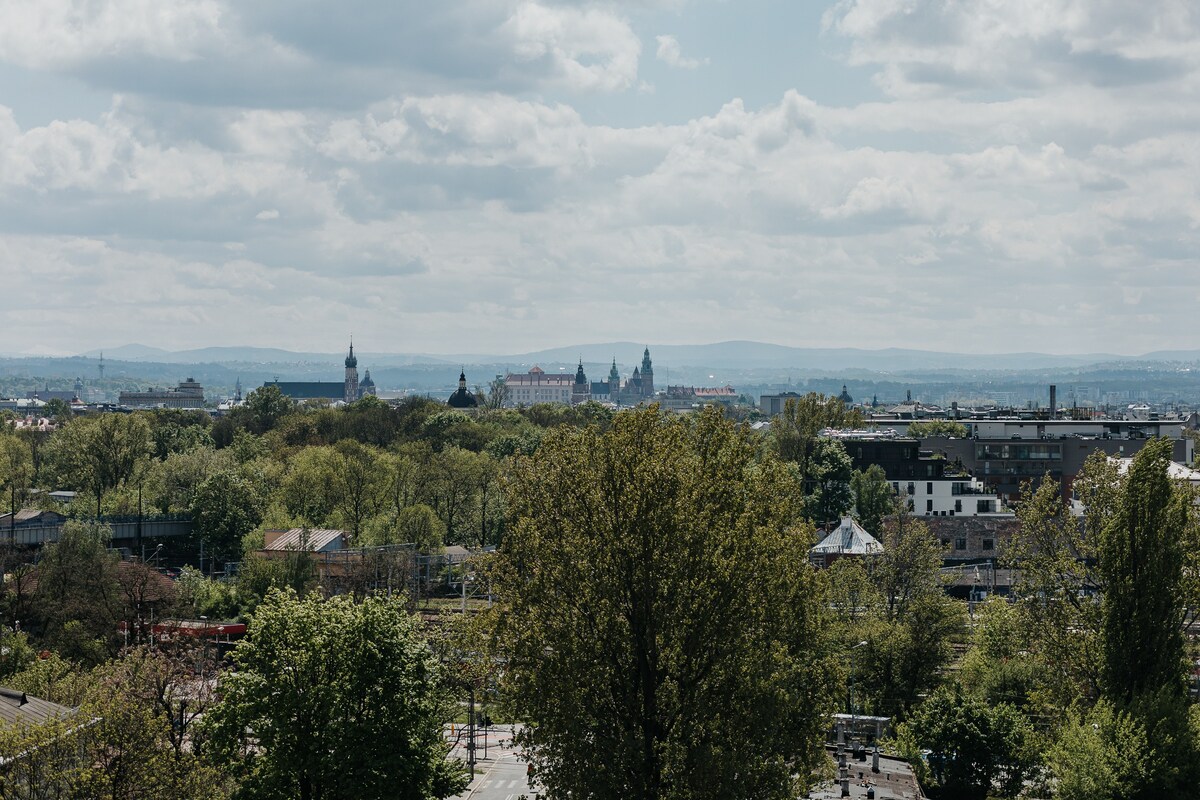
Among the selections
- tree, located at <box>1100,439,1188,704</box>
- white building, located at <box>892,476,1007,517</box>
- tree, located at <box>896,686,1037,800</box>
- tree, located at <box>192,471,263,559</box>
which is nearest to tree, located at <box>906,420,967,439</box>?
white building, located at <box>892,476,1007,517</box>

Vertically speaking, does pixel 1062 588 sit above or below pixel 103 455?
above

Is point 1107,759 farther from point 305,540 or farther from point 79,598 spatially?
point 305,540

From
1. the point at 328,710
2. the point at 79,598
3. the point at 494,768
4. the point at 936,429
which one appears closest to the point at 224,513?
the point at 79,598

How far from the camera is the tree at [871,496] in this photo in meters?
109

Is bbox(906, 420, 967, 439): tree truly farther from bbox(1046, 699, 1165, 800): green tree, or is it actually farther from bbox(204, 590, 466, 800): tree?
bbox(204, 590, 466, 800): tree

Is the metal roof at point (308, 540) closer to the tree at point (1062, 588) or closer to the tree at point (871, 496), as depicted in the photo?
the tree at point (871, 496)

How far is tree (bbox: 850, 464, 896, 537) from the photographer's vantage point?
109 meters

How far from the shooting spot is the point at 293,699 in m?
35.9

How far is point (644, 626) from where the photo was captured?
31.5m

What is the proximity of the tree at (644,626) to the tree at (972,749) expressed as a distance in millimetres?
17511

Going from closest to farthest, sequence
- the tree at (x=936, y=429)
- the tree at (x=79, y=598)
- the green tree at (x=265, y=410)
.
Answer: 1. the tree at (x=79, y=598)
2. the tree at (x=936, y=429)
3. the green tree at (x=265, y=410)

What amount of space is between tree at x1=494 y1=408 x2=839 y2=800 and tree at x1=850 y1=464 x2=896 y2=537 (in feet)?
253

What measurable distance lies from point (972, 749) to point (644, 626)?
69.7 ft

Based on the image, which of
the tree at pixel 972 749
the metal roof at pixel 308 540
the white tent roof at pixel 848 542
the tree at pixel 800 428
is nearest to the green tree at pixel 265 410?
the tree at pixel 800 428
